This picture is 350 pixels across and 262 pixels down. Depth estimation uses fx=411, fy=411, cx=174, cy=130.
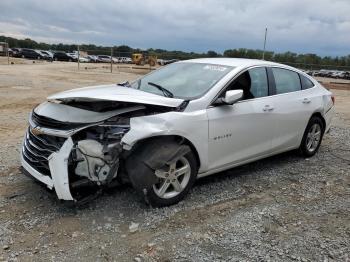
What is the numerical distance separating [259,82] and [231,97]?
998mm

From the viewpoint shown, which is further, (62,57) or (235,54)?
(62,57)

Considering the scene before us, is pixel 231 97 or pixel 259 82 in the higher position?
pixel 259 82

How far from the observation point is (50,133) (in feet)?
13.8

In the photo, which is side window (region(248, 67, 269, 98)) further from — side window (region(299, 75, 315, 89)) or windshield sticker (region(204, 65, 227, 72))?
side window (region(299, 75, 315, 89))

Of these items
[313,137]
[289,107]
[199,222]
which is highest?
[289,107]

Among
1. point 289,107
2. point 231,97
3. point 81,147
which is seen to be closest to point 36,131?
point 81,147

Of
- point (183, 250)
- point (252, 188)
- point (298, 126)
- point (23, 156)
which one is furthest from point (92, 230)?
point (298, 126)

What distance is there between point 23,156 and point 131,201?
1.33 meters

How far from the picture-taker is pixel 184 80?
16.9ft

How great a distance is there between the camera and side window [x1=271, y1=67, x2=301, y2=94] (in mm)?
5804

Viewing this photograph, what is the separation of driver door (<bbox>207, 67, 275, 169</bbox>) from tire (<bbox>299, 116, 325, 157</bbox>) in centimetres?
107

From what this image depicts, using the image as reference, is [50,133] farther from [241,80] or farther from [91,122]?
[241,80]

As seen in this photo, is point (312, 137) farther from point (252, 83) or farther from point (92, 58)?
point (92, 58)

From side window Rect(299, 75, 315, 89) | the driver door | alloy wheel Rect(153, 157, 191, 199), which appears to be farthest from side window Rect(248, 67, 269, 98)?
alloy wheel Rect(153, 157, 191, 199)
